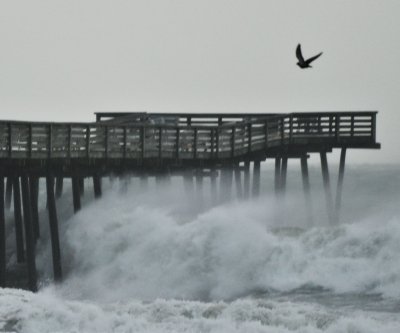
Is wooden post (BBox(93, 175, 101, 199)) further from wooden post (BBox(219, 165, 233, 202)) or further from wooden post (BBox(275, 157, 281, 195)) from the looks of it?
wooden post (BBox(275, 157, 281, 195))

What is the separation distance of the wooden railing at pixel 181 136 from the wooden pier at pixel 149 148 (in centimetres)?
3

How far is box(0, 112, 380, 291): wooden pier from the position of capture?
52.0 m

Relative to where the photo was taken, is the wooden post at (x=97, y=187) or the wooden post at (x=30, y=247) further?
the wooden post at (x=97, y=187)

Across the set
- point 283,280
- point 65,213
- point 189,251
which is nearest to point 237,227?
point 189,251

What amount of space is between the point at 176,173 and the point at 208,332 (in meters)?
16.5

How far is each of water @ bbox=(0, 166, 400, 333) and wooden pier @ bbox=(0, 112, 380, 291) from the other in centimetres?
108

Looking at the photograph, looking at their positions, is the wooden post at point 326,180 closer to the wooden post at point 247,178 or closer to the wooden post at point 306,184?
the wooden post at point 306,184

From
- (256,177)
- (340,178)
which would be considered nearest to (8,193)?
(256,177)

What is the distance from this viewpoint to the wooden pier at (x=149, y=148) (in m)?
52.0

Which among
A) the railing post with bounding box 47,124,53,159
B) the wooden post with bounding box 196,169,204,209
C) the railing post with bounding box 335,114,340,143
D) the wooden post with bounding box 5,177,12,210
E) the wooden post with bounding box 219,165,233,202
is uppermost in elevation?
the railing post with bounding box 47,124,53,159

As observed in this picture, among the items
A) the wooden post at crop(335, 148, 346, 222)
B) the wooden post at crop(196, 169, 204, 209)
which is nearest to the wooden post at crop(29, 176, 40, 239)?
the wooden post at crop(196, 169, 204, 209)

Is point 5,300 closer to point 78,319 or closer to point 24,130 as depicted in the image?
point 78,319

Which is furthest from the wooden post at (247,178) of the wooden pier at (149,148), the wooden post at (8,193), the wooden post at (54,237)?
the wooden post at (8,193)

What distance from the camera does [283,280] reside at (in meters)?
48.3
